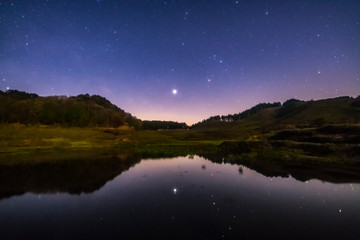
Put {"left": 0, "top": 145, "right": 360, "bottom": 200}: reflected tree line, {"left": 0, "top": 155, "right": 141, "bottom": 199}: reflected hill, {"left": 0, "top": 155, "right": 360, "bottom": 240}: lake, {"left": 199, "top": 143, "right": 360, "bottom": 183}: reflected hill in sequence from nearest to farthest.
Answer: {"left": 0, "top": 155, "right": 360, "bottom": 240}: lake < {"left": 0, "top": 155, "right": 141, "bottom": 199}: reflected hill < {"left": 0, "top": 145, "right": 360, "bottom": 200}: reflected tree line < {"left": 199, "top": 143, "right": 360, "bottom": 183}: reflected hill

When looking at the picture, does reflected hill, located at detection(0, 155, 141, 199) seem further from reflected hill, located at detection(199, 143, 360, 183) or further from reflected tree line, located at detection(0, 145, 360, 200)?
reflected hill, located at detection(199, 143, 360, 183)

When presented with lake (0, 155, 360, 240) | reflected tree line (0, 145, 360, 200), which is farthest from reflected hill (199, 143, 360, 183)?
lake (0, 155, 360, 240)

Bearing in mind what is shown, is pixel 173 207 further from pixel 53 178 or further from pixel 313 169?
pixel 313 169

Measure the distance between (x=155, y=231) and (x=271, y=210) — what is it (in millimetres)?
11206

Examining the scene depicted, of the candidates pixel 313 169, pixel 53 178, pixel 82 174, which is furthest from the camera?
pixel 313 169

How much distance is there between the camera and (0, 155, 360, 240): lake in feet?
55.2

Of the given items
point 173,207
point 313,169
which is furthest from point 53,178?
point 313,169

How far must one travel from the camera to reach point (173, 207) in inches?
878

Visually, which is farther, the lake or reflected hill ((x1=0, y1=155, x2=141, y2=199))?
reflected hill ((x1=0, y1=155, x2=141, y2=199))

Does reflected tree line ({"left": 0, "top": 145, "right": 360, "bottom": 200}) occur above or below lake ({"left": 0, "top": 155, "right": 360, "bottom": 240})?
above

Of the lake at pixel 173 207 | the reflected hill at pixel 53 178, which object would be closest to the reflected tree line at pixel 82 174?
the reflected hill at pixel 53 178

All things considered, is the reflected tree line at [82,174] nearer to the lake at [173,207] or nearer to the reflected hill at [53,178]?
the reflected hill at [53,178]

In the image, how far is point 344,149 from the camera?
2117 inches

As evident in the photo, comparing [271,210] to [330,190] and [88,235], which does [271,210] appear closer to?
[330,190]
